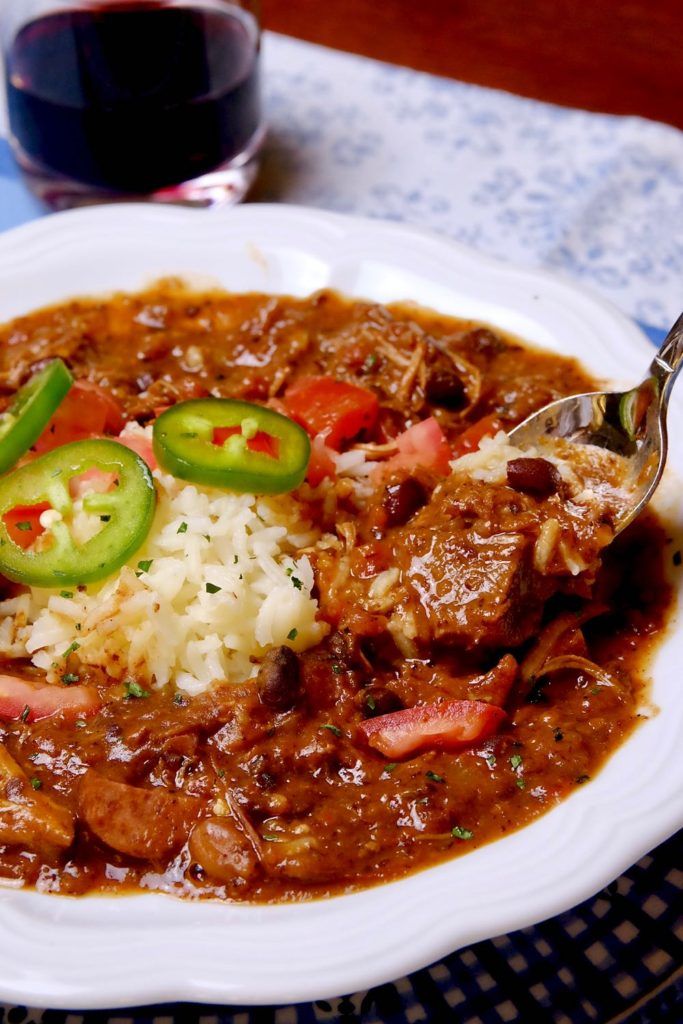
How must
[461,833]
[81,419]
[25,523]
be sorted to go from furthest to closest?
1. [81,419]
2. [25,523]
3. [461,833]

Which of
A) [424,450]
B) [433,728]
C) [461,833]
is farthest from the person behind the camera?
[424,450]

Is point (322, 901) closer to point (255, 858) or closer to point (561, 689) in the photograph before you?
point (255, 858)

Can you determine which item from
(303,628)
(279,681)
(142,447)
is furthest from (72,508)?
(279,681)

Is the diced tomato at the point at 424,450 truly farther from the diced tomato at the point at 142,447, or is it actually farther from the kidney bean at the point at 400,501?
the diced tomato at the point at 142,447

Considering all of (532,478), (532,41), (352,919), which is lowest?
(352,919)

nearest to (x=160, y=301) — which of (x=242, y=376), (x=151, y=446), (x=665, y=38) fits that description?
(x=242, y=376)

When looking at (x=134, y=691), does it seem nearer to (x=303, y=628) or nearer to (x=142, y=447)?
(x=303, y=628)

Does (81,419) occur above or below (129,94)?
below

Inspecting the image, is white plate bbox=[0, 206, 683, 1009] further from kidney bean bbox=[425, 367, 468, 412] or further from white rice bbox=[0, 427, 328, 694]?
kidney bean bbox=[425, 367, 468, 412]
